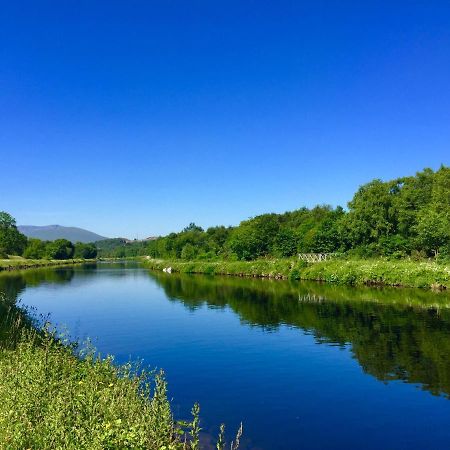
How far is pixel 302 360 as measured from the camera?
29.0m

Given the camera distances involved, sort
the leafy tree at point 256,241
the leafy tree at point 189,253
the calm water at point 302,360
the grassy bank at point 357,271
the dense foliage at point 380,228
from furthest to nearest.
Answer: the leafy tree at point 189,253 < the leafy tree at point 256,241 < the dense foliage at point 380,228 < the grassy bank at point 357,271 < the calm water at point 302,360

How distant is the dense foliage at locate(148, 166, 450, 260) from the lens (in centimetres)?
8119

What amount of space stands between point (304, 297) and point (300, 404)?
3963 cm

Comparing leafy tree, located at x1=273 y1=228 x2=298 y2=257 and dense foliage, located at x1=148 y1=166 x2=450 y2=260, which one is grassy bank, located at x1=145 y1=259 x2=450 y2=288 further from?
leafy tree, located at x1=273 y1=228 x2=298 y2=257

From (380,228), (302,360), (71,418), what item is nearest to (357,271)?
(380,228)

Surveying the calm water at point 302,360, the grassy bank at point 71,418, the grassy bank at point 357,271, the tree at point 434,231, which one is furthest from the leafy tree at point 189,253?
the grassy bank at point 71,418

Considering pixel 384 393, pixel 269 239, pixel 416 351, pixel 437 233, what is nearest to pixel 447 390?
pixel 384 393

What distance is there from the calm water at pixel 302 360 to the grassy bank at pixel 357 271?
752 cm

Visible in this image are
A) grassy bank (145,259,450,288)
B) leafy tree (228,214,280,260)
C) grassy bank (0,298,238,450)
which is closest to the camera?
grassy bank (0,298,238,450)

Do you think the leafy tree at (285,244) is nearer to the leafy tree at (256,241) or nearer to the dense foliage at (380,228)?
the dense foliage at (380,228)

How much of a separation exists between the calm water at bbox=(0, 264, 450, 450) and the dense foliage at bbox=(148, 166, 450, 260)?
28.8 m

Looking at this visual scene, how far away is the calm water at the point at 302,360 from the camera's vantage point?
1842cm

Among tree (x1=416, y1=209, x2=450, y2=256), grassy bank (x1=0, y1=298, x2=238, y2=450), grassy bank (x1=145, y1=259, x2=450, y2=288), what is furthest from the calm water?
tree (x1=416, y1=209, x2=450, y2=256)

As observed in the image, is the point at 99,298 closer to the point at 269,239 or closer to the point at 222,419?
the point at 222,419
